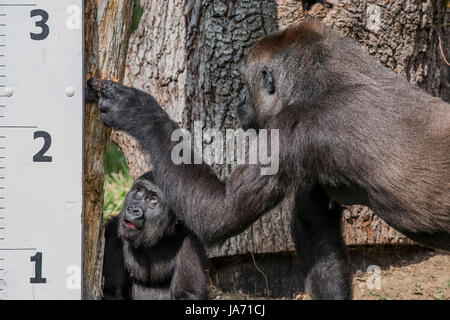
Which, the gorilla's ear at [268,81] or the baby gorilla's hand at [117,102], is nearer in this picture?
the baby gorilla's hand at [117,102]

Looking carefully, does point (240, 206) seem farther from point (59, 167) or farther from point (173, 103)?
point (173, 103)

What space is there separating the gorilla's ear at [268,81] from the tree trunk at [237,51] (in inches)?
33.0

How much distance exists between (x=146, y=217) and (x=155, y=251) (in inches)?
12.4

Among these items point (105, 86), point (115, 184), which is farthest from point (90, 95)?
point (115, 184)

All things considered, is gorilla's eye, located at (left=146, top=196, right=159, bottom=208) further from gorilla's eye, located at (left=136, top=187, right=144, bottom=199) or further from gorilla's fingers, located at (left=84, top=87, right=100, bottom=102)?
gorilla's fingers, located at (left=84, top=87, right=100, bottom=102)

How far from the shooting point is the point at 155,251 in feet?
13.9

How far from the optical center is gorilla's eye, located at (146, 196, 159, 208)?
408 centimetres

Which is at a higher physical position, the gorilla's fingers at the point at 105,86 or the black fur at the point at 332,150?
the gorilla's fingers at the point at 105,86

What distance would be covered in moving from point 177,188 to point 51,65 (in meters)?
0.92

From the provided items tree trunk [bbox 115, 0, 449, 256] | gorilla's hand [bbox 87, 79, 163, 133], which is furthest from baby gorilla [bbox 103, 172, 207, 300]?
gorilla's hand [bbox 87, 79, 163, 133]

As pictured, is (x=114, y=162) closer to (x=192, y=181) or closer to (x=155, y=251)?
(x=155, y=251)

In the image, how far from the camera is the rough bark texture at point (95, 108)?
3078mm

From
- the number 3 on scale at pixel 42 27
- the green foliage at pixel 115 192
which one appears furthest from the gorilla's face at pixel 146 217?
the green foliage at pixel 115 192

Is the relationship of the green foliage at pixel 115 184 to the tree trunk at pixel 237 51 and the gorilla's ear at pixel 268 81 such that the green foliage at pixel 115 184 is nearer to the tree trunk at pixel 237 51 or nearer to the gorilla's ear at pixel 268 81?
the tree trunk at pixel 237 51
